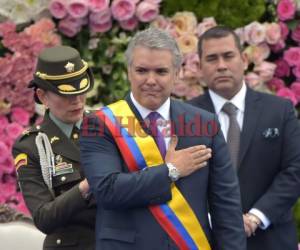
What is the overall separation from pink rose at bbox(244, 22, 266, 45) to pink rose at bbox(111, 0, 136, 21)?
0.76 m

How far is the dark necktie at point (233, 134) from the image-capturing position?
4.09 metres

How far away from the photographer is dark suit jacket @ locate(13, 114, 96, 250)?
329 cm

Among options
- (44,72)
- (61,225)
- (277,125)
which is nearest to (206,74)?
(277,125)

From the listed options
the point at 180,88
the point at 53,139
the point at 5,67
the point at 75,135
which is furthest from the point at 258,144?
the point at 5,67

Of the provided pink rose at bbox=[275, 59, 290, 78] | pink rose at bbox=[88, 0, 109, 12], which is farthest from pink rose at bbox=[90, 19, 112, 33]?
pink rose at bbox=[275, 59, 290, 78]

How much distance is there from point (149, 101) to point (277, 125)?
117 centimetres

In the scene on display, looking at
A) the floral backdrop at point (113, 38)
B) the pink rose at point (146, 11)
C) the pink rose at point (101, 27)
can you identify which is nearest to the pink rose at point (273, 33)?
the floral backdrop at point (113, 38)

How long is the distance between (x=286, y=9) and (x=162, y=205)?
9.30 feet

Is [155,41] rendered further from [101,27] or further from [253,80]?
[253,80]

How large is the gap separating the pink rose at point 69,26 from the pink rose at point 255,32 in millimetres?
1090

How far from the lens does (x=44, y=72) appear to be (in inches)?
140

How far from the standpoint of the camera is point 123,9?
17.7ft

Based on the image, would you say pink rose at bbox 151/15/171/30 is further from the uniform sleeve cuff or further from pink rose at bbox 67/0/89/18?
the uniform sleeve cuff

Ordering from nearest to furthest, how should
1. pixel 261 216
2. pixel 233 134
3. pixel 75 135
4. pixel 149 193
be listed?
pixel 149 193
pixel 75 135
pixel 261 216
pixel 233 134
